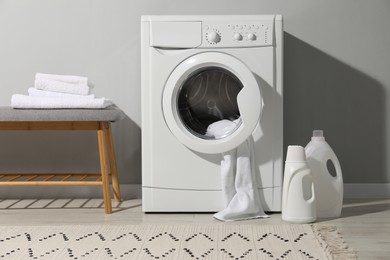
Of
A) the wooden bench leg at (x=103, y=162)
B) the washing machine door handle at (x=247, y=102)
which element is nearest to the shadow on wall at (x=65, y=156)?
the wooden bench leg at (x=103, y=162)

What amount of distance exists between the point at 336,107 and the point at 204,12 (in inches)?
33.8

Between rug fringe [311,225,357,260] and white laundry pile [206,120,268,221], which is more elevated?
white laundry pile [206,120,268,221]

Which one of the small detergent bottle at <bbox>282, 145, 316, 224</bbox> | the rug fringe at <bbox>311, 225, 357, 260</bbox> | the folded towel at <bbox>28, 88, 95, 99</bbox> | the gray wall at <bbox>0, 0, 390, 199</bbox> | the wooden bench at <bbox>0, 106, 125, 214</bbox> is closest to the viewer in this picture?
the rug fringe at <bbox>311, 225, 357, 260</bbox>

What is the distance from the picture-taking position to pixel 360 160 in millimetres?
3010

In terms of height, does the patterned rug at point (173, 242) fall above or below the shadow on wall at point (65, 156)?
below

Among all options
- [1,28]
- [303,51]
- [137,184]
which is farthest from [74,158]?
[303,51]

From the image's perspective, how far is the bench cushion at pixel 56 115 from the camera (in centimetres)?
241

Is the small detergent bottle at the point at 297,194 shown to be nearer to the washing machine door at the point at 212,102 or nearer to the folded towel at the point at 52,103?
the washing machine door at the point at 212,102

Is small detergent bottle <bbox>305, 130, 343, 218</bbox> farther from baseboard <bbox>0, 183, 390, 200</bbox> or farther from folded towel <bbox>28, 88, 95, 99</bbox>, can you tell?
folded towel <bbox>28, 88, 95, 99</bbox>

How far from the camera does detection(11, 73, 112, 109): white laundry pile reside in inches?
96.3

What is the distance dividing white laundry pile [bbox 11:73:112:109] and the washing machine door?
1.09 ft

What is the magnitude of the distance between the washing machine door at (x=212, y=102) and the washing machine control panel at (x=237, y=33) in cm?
7

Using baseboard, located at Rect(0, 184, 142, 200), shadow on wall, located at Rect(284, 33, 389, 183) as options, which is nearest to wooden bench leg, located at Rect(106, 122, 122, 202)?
baseboard, located at Rect(0, 184, 142, 200)

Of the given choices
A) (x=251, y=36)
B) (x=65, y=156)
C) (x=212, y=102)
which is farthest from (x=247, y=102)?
(x=65, y=156)
